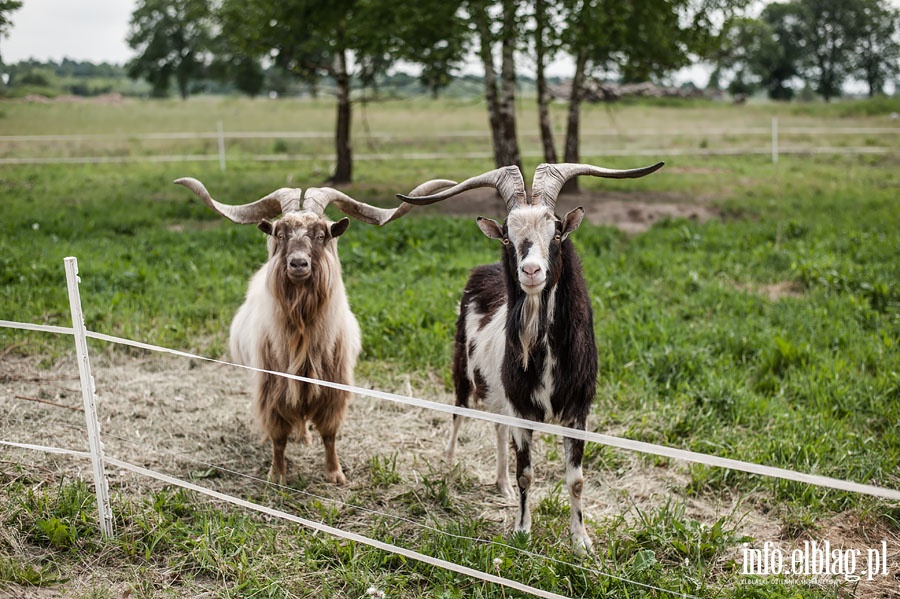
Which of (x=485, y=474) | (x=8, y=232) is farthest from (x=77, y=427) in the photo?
(x=8, y=232)

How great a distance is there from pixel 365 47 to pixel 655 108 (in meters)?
31.1

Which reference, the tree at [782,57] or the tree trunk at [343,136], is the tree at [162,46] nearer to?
the tree trunk at [343,136]

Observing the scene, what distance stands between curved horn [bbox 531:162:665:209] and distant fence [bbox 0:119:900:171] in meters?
16.2

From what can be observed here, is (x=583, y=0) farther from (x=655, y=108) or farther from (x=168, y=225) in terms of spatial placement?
(x=655, y=108)

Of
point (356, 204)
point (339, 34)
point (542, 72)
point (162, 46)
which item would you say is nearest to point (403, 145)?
point (339, 34)

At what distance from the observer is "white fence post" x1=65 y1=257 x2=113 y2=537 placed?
385cm

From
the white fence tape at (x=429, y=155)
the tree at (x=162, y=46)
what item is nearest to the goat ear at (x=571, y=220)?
the white fence tape at (x=429, y=155)

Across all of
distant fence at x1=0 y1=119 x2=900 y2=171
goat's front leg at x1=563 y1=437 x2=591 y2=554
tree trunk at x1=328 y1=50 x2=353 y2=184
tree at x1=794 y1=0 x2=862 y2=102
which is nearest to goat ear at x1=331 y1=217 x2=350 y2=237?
goat's front leg at x1=563 y1=437 x2=591 y2=554

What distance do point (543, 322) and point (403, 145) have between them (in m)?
21.8

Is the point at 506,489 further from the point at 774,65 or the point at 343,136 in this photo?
the point at 774,65

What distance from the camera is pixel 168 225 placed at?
1149 centimetres

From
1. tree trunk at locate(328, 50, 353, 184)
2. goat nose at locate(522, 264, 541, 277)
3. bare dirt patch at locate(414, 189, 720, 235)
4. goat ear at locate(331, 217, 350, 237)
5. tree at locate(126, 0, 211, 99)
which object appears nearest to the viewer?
goat nose at locate(522, 264, 541, 277)

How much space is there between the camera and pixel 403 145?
24938 mm

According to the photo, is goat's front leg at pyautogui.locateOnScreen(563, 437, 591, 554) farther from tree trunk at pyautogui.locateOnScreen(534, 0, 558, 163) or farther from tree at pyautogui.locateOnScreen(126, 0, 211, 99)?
tree at pyautogui.locateOnScreen(126, 0, 211, 99)
